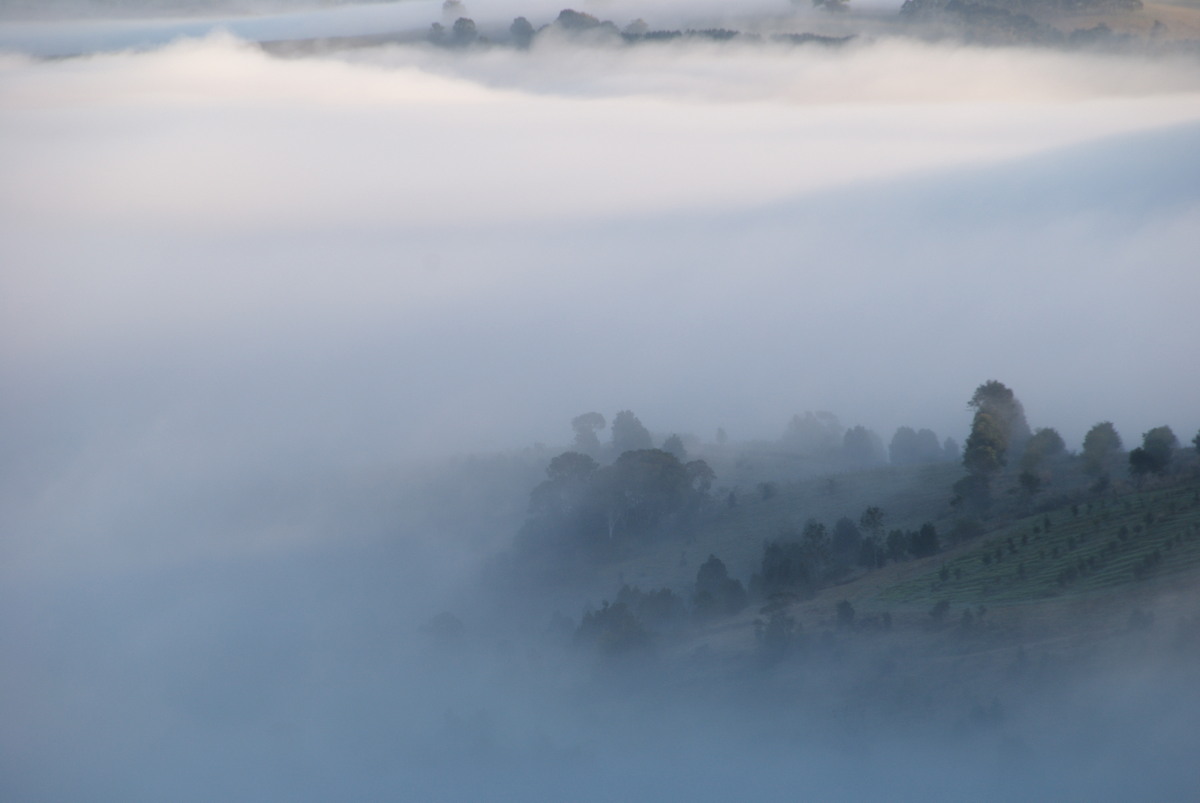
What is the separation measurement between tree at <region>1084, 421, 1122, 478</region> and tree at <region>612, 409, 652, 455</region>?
33.0 m

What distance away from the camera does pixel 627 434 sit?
256 ft

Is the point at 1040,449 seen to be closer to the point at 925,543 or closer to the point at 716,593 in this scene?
the point at 925,543

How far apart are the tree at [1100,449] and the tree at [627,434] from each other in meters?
33.0

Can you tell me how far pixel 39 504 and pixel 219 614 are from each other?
61.4 m

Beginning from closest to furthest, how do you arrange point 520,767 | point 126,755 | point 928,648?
point 928,648
point 520,767
point 126,755

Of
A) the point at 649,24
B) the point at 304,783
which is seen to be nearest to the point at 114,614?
the point at 304,783

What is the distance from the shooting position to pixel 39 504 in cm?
11425

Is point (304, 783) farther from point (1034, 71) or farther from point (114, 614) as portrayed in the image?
point (1034, 71)

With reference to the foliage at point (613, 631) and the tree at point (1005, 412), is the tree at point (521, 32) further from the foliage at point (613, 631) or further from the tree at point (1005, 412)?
the foliage at point (613, 631)

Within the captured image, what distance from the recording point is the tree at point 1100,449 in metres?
46.1

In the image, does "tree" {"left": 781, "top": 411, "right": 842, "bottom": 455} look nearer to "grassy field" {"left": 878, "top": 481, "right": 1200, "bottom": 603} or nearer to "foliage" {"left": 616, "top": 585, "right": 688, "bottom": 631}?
"foliage" {"left": 616, "top": 585, "right": 688, "bottom": 631}

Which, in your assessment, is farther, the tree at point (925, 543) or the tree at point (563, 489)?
the tree at point (563, 489)

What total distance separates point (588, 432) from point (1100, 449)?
4104 centimetres

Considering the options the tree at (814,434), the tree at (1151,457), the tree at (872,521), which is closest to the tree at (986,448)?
the tree at (872,521)
